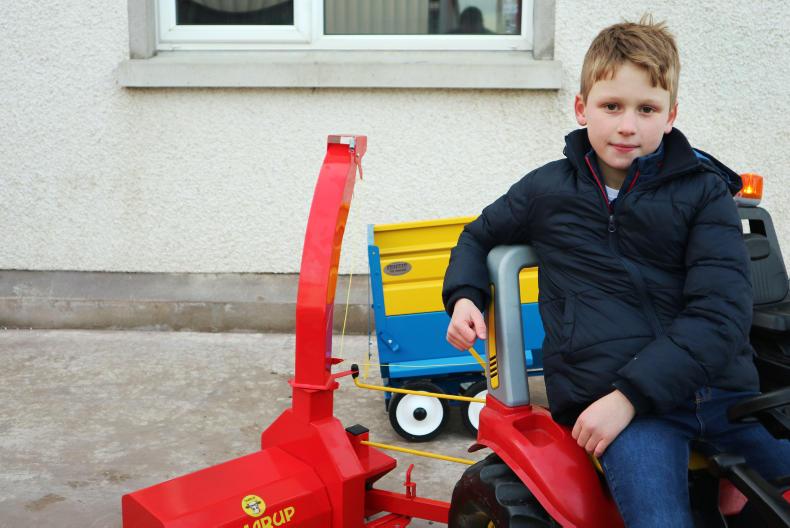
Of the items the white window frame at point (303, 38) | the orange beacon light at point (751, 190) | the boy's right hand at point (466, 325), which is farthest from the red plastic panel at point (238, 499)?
the white window frame at point (303, 38)

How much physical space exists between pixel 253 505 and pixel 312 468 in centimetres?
22

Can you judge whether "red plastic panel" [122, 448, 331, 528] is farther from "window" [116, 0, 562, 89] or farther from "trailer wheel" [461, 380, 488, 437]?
"window" [116, 0, 562, 89]

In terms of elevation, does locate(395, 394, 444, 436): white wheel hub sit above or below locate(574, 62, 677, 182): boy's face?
Answer: below

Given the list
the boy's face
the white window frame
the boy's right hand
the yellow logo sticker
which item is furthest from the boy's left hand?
the white window frame

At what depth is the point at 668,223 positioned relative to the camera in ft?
5.55

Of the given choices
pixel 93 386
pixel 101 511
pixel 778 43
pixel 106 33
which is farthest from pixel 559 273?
pixel 106 33

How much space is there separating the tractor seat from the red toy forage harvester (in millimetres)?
994

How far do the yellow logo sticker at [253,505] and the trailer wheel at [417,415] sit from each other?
1.12 metres

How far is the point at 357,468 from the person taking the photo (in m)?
2.15

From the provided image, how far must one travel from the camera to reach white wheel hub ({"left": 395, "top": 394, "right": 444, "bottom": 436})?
311cm

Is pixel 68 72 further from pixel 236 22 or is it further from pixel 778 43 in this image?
pixel 778 43

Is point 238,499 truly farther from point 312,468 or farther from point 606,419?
point 606,419

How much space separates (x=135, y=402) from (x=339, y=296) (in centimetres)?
135

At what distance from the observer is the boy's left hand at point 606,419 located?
5.10 feet
